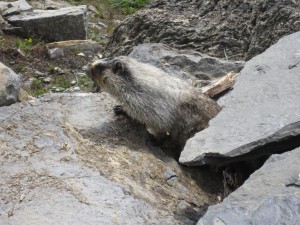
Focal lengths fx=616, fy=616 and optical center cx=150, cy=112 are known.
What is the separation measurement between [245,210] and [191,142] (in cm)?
144

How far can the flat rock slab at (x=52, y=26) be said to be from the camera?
10.6 m

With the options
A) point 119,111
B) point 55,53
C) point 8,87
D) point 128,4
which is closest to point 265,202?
point 119,111

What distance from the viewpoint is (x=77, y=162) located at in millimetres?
4926

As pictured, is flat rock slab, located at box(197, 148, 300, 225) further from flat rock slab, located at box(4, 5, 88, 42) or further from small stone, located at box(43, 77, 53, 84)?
flat rock slab, located at box(4, 5, 88, 42)

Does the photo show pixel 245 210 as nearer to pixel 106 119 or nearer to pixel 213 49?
pixel 106 119

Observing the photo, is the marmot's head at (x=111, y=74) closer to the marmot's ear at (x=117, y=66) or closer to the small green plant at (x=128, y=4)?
the marmot's ear at (x=117, y=66)

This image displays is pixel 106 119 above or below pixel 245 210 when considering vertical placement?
below

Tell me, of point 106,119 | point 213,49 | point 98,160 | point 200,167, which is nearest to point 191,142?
point 200,167

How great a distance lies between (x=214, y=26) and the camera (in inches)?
306

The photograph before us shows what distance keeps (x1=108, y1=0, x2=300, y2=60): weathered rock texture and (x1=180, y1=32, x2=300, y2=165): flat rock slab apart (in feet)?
3.83

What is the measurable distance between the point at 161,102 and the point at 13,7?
6638mm

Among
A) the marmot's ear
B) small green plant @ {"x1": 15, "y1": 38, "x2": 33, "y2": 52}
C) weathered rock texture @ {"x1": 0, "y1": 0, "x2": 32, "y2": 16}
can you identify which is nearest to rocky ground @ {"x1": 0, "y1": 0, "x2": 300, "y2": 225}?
the marmot's ear

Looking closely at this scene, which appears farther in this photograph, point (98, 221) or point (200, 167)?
point (200, 167)

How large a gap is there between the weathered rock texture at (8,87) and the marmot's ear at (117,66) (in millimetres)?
1121
